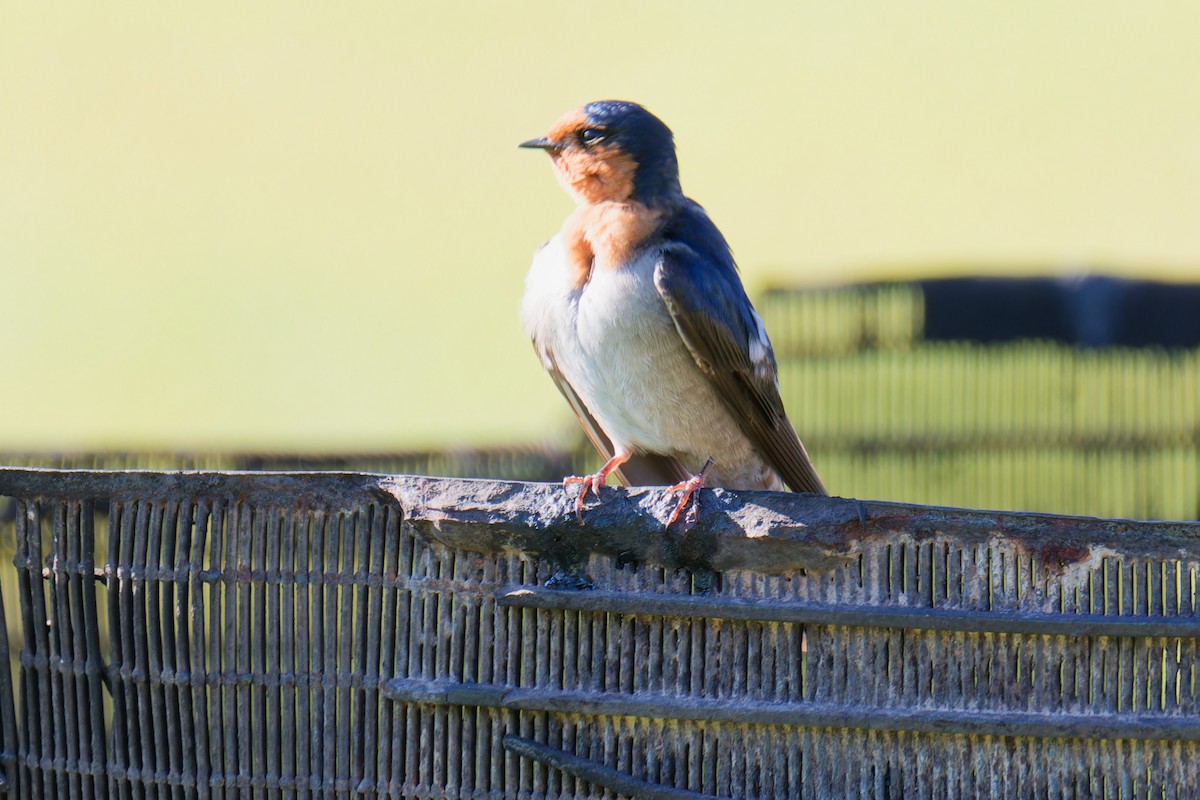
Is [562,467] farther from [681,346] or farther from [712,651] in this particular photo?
[712,651]

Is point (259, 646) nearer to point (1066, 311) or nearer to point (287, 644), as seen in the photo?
point (287, 644)

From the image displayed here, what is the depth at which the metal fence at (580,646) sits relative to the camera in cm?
218

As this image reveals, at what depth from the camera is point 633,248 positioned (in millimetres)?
3363

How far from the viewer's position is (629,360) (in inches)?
132

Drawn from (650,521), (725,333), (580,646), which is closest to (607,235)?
(725,333)

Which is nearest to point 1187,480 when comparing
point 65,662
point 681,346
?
point 681,346

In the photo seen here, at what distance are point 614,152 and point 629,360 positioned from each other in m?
0.56

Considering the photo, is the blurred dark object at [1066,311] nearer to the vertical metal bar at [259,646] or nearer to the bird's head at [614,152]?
the bird's head at [614,152]

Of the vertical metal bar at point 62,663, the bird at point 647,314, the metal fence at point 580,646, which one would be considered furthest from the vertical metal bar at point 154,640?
the bird at point 647,314

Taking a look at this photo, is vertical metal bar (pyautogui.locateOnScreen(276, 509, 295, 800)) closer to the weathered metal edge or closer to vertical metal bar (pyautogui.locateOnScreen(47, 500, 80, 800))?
the weathered metal edge

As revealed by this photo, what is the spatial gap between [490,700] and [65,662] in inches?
31.1

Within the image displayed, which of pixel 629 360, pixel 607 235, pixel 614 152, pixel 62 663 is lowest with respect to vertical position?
pixel 62 663

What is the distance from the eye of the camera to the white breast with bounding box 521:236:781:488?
3316 millimetres

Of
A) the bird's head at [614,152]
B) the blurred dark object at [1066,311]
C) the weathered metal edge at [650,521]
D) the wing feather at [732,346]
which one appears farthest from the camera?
the blurred dark object at [1066,311]
